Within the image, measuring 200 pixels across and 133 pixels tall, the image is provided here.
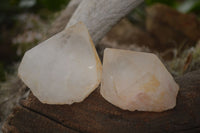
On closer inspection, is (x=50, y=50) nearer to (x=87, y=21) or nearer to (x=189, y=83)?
(x=87, y=21)

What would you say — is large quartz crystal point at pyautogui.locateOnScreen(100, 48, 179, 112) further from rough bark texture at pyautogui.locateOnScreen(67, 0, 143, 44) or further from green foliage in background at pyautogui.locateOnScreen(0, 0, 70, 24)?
green foliage in background at pyautogui.locateOnScreen(0, 0, 70, 24)

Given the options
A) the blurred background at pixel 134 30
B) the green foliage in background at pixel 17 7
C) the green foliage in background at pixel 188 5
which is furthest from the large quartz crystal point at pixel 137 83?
the green foliage in background at pixel 188 5

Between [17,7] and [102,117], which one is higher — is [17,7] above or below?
below

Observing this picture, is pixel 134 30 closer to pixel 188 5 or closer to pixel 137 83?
pixel 188 5

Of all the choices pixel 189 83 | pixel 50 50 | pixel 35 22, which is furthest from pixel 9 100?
pixel 35 22

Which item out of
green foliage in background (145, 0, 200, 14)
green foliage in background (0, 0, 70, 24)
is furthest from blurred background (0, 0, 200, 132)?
green foliage in background (145, 0, 200, 14)

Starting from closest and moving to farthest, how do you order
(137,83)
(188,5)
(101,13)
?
(137,83)
(101,13)
(188,5)

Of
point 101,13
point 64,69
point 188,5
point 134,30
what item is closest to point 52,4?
point 134,30
